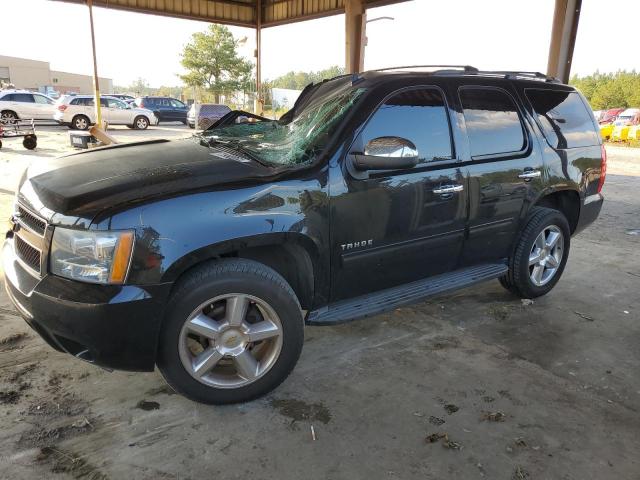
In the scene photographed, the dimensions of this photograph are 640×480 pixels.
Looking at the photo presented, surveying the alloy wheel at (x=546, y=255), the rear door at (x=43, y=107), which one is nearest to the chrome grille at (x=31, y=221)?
the alloy wheel at (x=546, y=255)

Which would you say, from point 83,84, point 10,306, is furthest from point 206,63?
point 10,306

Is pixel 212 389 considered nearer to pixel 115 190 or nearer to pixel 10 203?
pixel 115 190

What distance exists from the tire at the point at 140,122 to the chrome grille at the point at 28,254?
23231mm

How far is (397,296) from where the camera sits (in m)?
3.14

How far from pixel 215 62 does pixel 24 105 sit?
31.8 meters

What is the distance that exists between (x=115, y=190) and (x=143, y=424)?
120 centimetres

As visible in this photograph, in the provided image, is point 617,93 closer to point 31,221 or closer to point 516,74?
point 516,74

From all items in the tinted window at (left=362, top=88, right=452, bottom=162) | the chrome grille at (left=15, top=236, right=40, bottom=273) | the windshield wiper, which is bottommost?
the chrome grille at (left=15, top=236, right=40, bottom=273)

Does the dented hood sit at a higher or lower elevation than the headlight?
higher

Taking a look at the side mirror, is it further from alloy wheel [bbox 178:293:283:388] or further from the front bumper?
the front bumper

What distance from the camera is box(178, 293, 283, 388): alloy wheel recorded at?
2.48 meters

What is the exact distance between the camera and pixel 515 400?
2.78 metres

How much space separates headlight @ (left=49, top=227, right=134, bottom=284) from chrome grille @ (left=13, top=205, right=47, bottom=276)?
200mm

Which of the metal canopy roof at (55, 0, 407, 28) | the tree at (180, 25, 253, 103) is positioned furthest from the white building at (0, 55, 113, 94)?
the metal canopy roof at (55, 0, 407, 28)
